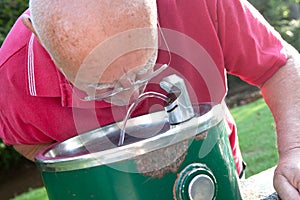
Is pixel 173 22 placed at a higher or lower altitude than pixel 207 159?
higher

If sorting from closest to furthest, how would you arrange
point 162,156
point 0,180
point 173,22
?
point 162,156 < point 173,22 < point 0,180

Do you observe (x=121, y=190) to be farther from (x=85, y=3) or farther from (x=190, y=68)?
(x=190, y=68)

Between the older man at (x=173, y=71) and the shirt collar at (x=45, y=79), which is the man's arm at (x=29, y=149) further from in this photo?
the shirt collar at (x=45, y=79)

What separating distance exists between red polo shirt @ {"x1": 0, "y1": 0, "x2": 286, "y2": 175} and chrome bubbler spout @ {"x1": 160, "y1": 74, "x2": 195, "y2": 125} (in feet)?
1.11

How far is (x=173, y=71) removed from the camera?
144 centimetres

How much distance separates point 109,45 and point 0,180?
5.68 meters

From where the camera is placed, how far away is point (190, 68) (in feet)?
4.80

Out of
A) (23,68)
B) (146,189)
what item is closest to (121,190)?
(146,189)

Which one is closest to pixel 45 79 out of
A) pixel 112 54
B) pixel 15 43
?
pixel 15 43

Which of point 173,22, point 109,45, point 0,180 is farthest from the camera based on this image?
point 0,180

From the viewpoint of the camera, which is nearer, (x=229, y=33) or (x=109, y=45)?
(x=109, y=45)

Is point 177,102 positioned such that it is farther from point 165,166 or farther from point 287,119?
point 287,119

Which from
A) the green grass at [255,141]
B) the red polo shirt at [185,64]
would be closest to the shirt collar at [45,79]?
the red polo shirt at [185,64]

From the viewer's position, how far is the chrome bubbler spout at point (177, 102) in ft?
3.36
